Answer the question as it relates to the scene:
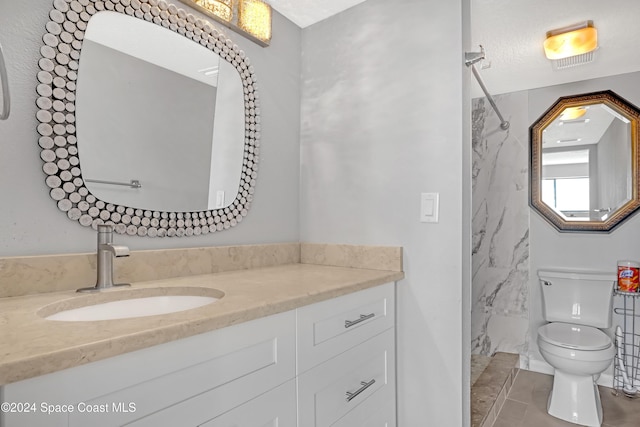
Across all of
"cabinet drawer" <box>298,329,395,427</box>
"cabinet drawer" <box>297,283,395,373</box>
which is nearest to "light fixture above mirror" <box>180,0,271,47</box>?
"cabinet drawer" <box>297,283,395,373</box>

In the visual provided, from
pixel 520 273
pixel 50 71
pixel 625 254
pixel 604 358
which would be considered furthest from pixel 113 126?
pixel 625 254

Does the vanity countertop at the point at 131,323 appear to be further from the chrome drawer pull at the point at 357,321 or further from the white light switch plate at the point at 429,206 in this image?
the white light switch plate at the point at 429,206

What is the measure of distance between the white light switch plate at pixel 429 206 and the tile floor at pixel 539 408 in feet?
4.72

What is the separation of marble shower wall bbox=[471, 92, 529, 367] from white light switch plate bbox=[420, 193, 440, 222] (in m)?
1.75

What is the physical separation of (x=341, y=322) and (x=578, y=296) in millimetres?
2262

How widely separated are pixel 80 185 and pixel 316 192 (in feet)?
3.57

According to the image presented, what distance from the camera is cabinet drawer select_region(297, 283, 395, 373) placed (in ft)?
3.57

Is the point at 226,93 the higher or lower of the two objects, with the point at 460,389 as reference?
higher

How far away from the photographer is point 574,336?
7.86 feet

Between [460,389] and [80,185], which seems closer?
[80,185]

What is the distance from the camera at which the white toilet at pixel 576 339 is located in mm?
2146

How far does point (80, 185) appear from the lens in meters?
1.15

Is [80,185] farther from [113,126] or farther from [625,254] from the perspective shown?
[625,254]

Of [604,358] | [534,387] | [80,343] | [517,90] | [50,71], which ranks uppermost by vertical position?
[517,90]
